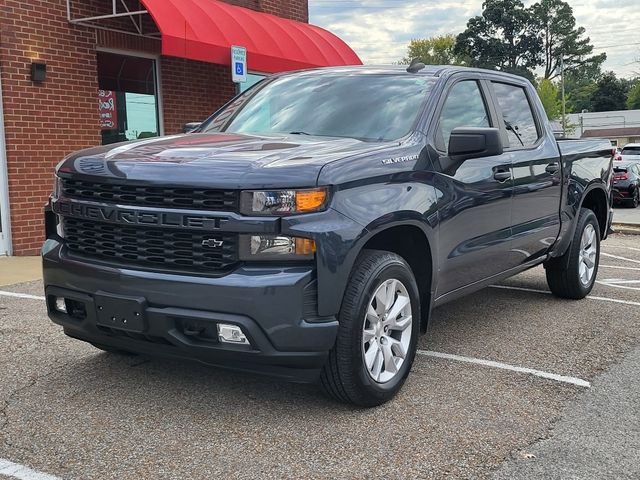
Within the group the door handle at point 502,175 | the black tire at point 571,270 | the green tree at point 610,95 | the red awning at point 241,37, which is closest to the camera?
the door handle at point 502,175

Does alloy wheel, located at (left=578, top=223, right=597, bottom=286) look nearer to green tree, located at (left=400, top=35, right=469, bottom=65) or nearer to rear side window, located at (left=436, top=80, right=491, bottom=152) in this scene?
rear side window, located at (left=436, top=80, right=491, bottom=152)

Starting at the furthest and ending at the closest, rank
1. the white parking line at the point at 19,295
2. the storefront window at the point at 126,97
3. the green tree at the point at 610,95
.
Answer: the green tree at the point at 610,95, the storefront window at the point at 126,97, the white parking line at the point at 19,295

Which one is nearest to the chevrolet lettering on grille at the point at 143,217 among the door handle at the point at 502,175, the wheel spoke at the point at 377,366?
the wheel spoke at the point at 377,366

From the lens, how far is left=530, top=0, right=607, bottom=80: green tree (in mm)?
90375

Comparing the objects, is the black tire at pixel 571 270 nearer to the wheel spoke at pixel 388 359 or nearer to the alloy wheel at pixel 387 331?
the alloy wheel at pixel 387 331

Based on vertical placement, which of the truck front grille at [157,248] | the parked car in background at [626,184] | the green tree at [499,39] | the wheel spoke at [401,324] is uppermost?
the green tree at [499,39]

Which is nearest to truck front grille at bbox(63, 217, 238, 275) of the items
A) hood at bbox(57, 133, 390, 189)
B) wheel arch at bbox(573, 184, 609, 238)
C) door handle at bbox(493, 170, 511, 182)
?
hood at bbox(57, 133, 390, 189)

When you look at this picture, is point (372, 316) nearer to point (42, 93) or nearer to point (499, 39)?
point (42, 93)

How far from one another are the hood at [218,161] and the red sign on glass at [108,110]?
6.67m

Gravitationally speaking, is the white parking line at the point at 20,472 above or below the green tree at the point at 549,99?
below

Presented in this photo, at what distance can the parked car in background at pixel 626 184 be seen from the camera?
18641 mm

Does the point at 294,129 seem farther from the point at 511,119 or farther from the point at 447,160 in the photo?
the point at 511,119

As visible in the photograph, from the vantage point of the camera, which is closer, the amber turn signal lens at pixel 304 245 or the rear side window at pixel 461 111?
the amber turn signal lens at pixel 304 245

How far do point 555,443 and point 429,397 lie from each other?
0.78 metres
